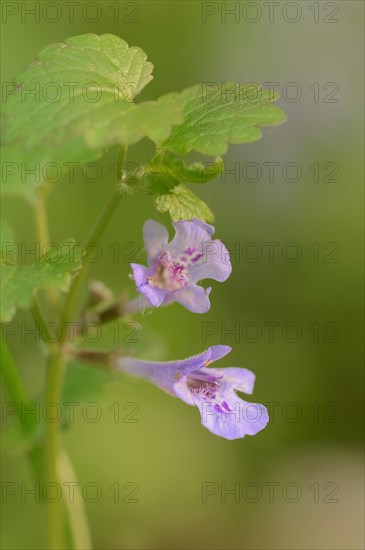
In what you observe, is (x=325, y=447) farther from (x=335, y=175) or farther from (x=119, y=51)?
(x=119, y=51)

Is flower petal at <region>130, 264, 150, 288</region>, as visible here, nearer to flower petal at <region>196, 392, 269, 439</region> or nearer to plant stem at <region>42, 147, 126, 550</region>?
plant stem at <region>42, 147, 126, 550</region>

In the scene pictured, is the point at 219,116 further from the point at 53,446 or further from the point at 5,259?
the point at 53,446

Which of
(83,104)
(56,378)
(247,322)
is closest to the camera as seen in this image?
(83,104)

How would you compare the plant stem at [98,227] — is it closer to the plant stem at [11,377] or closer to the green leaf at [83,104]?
the green leaf at [83,104]

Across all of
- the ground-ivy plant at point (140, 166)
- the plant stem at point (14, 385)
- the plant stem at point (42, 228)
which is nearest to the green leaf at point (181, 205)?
the ground-ivy plant at point (140, 166)

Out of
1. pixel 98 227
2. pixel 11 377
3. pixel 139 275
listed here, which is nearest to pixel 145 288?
pixel 139 275

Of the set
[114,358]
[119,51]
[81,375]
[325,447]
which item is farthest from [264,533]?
[119,51]
